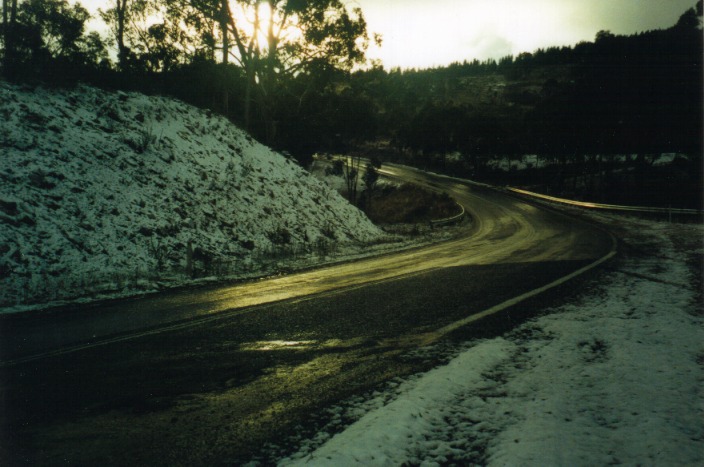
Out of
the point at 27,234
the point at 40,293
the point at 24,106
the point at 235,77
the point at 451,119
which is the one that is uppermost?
the point at 451,119

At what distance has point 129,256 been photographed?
35.1 feet

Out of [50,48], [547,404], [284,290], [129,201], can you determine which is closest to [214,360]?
[547,404]

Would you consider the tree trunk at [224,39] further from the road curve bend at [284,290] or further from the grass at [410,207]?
the road curve bend at [284,290]

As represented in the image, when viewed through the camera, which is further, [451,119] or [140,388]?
[451,119]

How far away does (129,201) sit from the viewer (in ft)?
40.5

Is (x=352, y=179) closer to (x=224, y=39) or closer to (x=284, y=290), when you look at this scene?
(x=224, y=39)

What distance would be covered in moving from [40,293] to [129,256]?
8.41ft

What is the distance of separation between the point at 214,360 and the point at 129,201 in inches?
377

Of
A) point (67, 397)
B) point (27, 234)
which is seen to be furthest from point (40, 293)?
point (67, 397)

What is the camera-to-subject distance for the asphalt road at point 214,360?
313 centimetres

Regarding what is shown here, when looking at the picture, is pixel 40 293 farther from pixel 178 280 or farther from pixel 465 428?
pixel 465 428

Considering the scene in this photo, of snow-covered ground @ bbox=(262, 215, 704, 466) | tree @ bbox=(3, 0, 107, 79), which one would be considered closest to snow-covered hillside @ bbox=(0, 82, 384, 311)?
tree @ bbox=(3, 0, 107, 79)

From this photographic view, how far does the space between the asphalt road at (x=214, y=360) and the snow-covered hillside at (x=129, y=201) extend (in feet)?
8.46


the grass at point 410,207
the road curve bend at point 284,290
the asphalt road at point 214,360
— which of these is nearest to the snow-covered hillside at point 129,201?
the road curve bend at point 284,290
